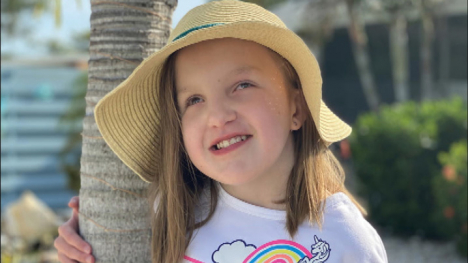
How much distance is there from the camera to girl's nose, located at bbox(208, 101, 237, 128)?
178 cm

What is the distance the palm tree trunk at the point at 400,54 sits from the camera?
43.5 ft

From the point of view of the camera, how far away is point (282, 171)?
1.98m

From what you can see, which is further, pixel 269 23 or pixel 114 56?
pixel 114 56

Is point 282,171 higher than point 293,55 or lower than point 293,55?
lower

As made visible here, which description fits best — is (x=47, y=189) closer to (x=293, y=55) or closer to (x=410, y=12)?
(x=410, y=12)

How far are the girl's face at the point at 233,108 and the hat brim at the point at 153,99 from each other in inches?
2.5

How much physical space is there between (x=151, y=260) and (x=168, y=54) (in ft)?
2.84

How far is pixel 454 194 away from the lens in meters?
6.27

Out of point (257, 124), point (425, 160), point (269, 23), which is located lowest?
point (425, 160)

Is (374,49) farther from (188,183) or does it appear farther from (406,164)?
(188,183)

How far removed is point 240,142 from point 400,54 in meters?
→ 13.0

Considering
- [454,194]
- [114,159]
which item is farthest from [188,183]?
[454,194]

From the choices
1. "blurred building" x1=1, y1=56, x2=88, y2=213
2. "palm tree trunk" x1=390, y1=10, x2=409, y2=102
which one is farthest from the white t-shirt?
"palm tree trunk" x1=390, y1=10, x2=409, y2=102

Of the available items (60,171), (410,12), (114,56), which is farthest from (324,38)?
(114,56)
